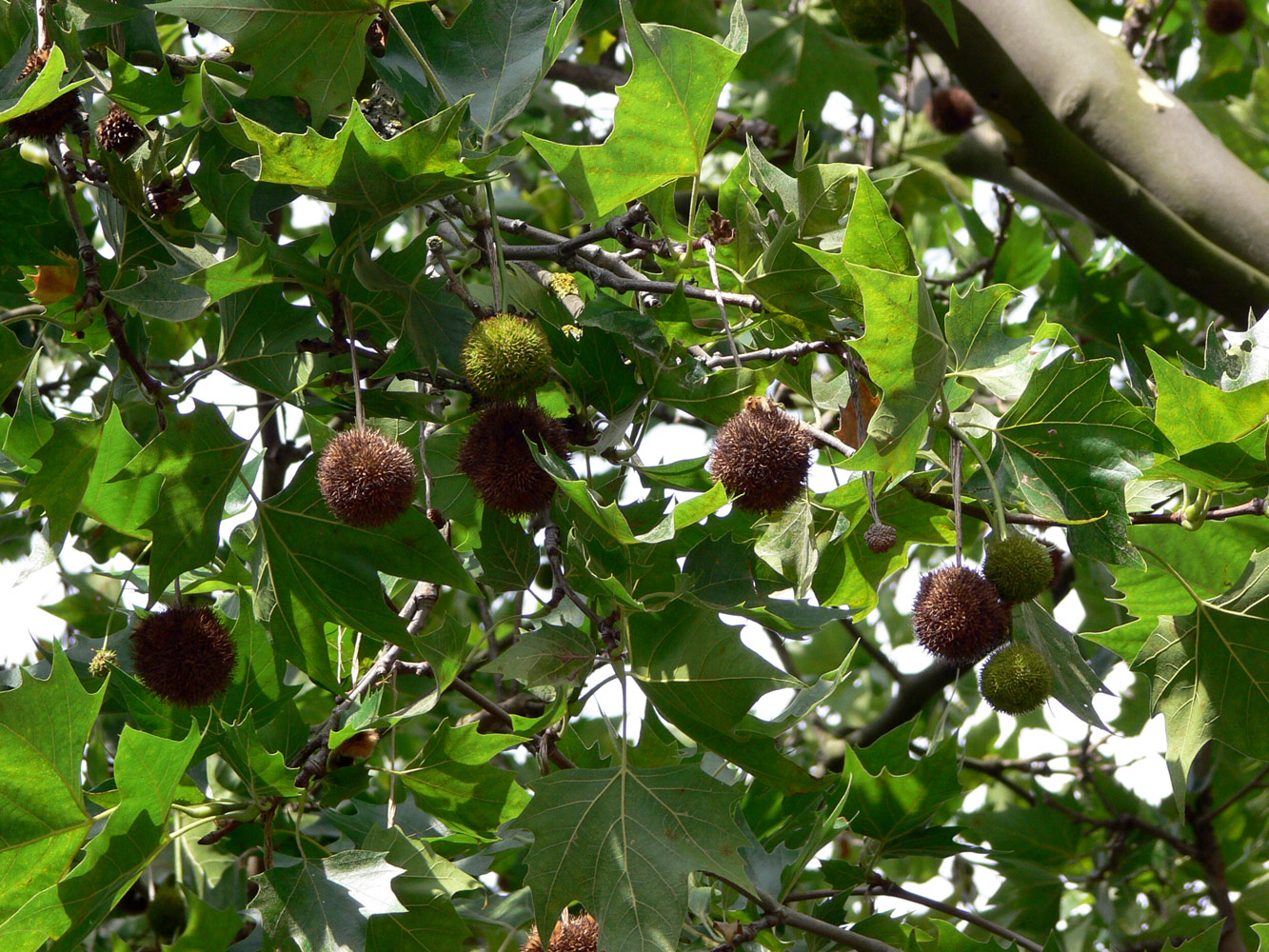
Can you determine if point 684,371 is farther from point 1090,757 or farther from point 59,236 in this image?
point 1090,757

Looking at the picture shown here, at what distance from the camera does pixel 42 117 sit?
7.89 ft

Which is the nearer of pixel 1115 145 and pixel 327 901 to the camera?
pixel 327 901

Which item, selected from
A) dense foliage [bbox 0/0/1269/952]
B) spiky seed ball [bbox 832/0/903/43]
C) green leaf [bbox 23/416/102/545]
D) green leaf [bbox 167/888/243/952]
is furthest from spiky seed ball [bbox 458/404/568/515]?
spiky seed ball [bbox 832/0/903/43]

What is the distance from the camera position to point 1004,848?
14.4 feet

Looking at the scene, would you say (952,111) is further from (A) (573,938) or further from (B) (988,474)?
(A) (573,938)

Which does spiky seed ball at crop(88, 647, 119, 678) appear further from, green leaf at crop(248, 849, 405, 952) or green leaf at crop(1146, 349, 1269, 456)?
green leaf at crop(1146, 349, 1269, 456)

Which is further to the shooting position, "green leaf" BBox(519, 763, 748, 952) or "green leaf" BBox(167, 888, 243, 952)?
"green leaf" BBox(167, 888, 243, 952)

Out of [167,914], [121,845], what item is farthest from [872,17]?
[167,914]

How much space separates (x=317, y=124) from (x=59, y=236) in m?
0.83

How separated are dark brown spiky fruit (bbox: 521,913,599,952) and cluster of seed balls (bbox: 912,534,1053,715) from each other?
90 centimetres

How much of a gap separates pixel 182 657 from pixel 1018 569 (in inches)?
66.9

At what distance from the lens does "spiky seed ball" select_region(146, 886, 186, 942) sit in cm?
342

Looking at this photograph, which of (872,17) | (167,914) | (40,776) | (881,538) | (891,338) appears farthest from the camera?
(872,17)

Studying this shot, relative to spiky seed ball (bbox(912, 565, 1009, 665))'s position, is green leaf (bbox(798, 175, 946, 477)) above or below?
above
